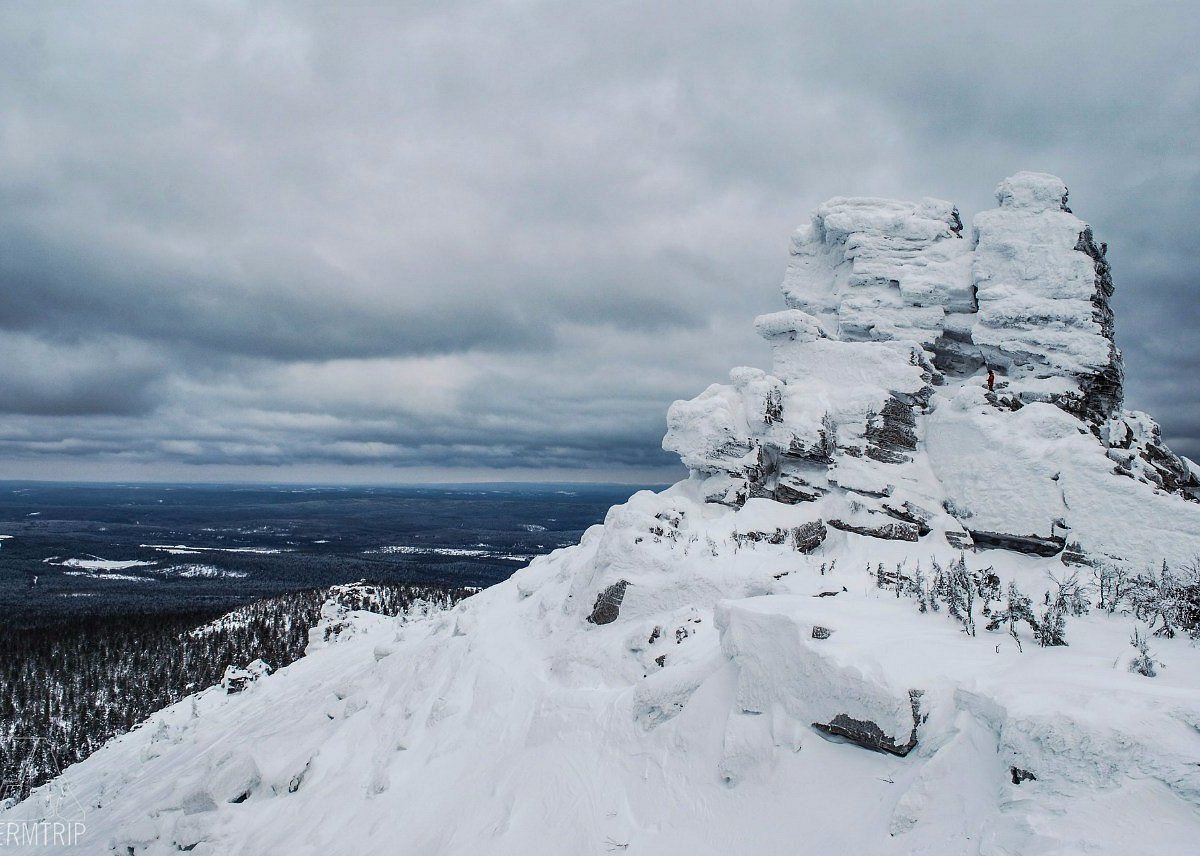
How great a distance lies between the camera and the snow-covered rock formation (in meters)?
7.00

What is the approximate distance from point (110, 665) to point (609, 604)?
104m

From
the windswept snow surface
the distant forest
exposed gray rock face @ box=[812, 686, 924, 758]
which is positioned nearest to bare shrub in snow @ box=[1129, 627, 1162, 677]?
the windswept snow surface

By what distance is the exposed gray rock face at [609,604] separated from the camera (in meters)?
17.3

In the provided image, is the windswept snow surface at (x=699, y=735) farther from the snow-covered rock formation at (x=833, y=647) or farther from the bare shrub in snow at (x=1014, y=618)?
the bare shrub in snow at (x=1014, y=618)

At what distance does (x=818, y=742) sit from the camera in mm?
8688

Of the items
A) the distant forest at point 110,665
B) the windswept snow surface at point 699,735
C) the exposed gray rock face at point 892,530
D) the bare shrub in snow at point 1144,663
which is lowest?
the distant forest at point 110,665

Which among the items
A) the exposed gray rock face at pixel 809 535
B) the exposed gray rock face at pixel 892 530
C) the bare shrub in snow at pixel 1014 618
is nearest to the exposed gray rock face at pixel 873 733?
the bare shrub in snow at pixel 1014 618

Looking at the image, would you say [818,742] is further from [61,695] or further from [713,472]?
[61,695]

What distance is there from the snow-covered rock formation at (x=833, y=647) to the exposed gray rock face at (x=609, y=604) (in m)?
0.07

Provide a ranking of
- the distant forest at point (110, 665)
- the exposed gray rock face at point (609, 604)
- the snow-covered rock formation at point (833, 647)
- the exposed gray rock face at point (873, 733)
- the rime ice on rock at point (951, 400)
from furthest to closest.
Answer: the distant forest at point (110, 665) < the rime ice on rock at point (951, 400) < the exposed gray rock face at point (609, 604) < the exposed gray rock face at point (873, 733) < the snow-covered rock formation at point (833, 647)

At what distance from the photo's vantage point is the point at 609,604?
17.5 meters

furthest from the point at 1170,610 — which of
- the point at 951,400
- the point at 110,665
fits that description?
the point at 110,665

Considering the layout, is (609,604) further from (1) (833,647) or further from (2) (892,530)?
(2) (892,530)

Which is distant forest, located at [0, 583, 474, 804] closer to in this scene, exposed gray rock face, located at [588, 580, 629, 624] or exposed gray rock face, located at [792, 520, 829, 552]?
exposed gray rock face, located at [588, 580, 629, 624]
